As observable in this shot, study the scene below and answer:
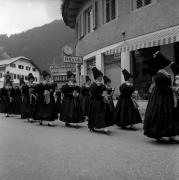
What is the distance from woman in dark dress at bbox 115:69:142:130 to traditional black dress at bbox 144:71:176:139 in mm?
2733

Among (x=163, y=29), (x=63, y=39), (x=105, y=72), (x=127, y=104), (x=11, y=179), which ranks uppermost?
(x=63, y=39)

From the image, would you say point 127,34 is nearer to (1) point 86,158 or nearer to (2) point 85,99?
(2) point 85,99

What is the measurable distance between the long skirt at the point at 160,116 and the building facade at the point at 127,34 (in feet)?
17.2

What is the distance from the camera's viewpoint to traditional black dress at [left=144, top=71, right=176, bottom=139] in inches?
335

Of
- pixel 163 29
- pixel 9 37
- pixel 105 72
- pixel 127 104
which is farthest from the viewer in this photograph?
pixel 9 37

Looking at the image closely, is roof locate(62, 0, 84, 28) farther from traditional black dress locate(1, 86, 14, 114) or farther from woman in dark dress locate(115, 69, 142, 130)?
woman in dark dress locate(115, 69, 142, 130)

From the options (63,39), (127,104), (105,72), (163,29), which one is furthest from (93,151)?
(63,39)

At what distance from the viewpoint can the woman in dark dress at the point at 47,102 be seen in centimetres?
1317

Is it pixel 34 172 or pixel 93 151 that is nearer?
pixel 34 172

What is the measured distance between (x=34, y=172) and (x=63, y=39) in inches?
3472

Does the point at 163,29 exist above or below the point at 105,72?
above

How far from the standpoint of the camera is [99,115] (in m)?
10.8

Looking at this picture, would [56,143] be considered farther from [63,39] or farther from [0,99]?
[63,39]

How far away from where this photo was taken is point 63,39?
92.8m
